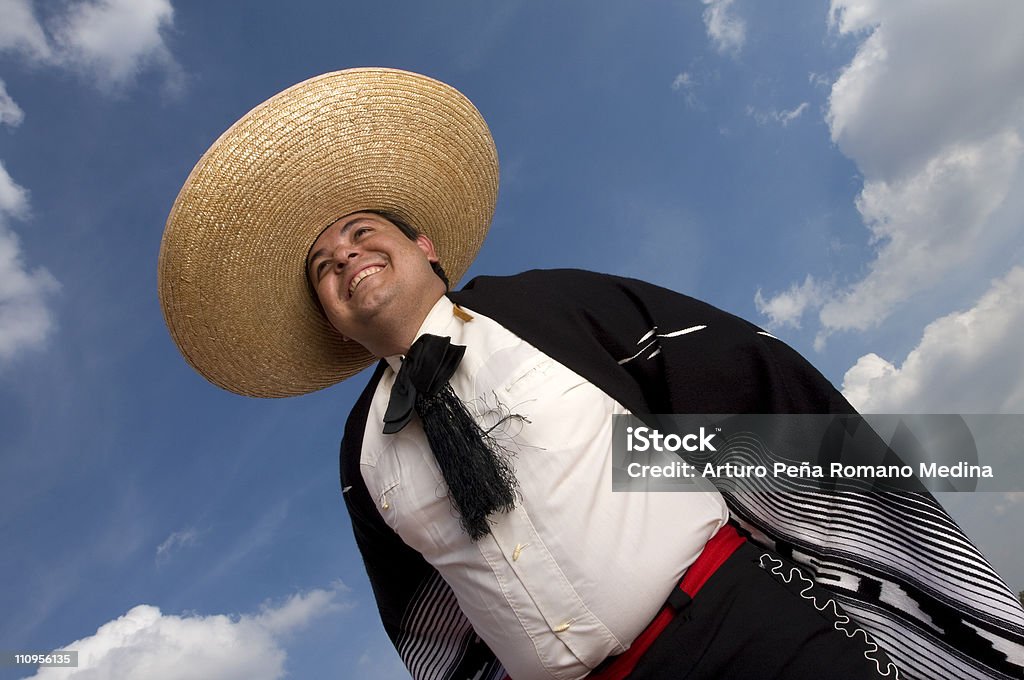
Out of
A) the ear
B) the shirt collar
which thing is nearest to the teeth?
the shirt collar

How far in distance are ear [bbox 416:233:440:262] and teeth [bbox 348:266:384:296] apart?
0.35 m

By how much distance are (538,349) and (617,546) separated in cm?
65

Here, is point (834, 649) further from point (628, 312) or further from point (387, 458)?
point (387, 458)

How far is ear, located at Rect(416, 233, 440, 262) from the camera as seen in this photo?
298 centimetres

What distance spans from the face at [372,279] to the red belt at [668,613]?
124 centimetres

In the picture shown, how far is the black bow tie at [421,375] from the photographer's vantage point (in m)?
2.21

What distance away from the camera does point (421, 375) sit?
7.29 feet

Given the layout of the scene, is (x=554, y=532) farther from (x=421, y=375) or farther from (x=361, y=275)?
(x=361, y=275)

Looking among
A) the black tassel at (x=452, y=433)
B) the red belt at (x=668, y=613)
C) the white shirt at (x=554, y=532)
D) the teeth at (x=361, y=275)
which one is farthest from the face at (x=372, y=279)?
the red belt at (x=668, y=613)

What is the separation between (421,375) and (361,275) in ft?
1.97

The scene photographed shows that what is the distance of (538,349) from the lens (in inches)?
89.0

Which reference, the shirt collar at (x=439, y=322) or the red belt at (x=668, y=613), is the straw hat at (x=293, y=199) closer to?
the shirt collar at (x=439, y=322)

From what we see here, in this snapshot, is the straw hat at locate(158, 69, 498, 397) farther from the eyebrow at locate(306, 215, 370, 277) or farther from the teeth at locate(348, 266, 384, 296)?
the teeth at locate(348, 266, 384, 296)

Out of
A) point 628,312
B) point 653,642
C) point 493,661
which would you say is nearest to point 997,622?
point 653,642
